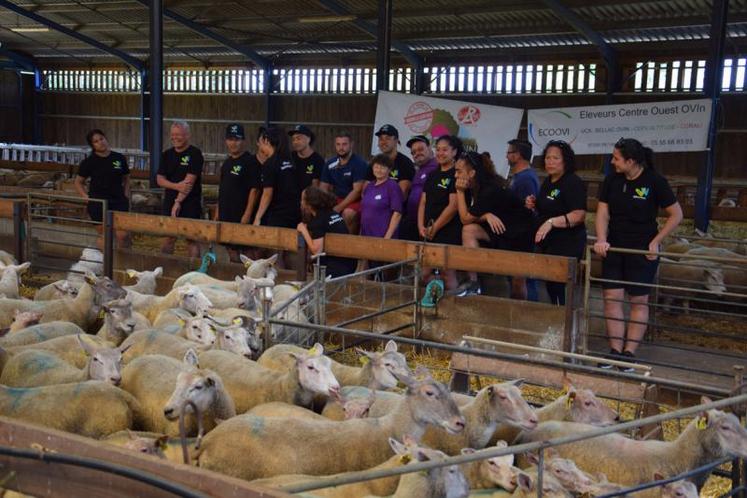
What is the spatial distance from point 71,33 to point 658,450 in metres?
22.9

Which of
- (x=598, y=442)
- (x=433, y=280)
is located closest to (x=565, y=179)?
(x=433, y=280)

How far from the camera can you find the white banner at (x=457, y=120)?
1134 centimetres

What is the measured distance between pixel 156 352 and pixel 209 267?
2975mm

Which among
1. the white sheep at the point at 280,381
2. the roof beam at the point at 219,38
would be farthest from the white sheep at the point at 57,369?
the roof beam at the point at 219,38

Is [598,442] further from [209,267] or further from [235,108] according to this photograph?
[235,108]

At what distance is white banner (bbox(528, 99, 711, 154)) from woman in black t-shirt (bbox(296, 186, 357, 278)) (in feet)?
15.6

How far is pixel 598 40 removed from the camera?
18.0 m

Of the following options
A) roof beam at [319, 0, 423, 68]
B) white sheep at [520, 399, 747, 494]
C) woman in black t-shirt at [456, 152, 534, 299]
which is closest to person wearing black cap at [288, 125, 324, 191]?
woman in black t-shirt at [456, 152, 534, 299]

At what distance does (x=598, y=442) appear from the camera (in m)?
4.41

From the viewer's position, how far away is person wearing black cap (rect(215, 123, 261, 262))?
8844 mm

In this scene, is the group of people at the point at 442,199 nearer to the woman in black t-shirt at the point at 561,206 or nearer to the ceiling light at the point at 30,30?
the woman in black t-shirt at the point at 561,206

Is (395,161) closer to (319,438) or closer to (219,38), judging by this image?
(319,438)

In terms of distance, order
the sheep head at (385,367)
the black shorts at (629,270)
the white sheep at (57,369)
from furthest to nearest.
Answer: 1. the black shorts at (629,270)
2. the sheep head at (385,367)
3. the white sheep at (57,369)

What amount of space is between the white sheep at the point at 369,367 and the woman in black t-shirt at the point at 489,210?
2.14 meters
